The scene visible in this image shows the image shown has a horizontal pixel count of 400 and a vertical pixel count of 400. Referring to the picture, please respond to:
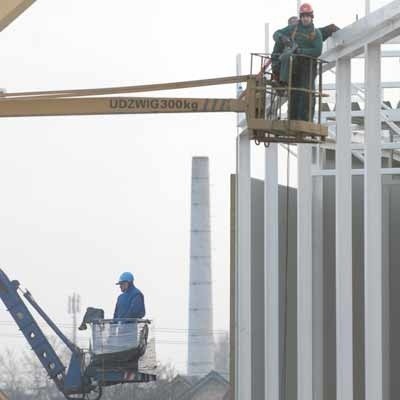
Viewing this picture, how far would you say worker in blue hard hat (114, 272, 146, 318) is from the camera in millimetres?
22016

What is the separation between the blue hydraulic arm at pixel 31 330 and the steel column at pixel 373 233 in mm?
7984

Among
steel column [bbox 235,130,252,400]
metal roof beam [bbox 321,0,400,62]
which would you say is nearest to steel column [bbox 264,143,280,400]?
steel column [bbox 235,130,252,400]

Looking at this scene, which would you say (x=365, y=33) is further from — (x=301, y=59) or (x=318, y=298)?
(x=318, y=298)

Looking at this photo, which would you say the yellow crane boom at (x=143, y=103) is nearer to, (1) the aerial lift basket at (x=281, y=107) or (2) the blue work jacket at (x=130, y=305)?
(1) the aerial lift basket at (x=281, y=107)

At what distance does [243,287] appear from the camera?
76.6ft

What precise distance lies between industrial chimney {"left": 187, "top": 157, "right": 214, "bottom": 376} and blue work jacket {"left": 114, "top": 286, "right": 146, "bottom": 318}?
36498mm

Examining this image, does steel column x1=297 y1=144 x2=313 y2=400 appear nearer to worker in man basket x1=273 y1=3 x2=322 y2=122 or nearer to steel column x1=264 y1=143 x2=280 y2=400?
steel column x1=264 y1=143 x2=280 y2=400

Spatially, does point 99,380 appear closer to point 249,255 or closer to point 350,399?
point 249,255

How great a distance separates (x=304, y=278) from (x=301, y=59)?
147 inches

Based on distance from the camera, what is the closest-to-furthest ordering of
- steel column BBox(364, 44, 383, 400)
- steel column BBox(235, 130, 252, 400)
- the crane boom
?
1. steel column BBox(364, 44, 383, 400)
2. the crane boom
3. steel column BBox(235, 130, 252, 400)

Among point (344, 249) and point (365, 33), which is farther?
point (344, 249)

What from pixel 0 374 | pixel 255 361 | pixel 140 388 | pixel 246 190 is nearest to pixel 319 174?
pixel 246 190

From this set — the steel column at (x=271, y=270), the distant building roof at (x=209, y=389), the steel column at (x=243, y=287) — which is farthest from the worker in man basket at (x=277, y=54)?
the distant building roof at (x=209, y=389)

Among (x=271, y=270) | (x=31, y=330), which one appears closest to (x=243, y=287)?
(x=271, y=270)
